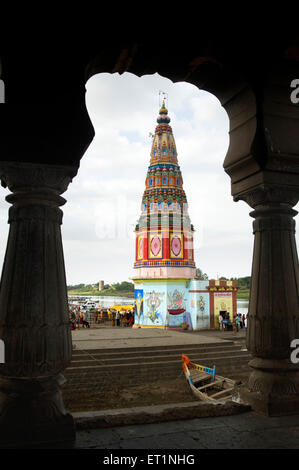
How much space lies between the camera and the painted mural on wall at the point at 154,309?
23.8 m

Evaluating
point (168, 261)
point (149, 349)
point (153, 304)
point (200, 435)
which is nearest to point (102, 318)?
point (153, 304)

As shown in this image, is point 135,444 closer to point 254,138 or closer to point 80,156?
point 80,156

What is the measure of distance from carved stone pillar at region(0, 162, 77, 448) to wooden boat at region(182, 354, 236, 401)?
25.9 feet

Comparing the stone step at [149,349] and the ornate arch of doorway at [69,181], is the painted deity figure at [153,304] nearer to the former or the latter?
the stone step at [149,349]

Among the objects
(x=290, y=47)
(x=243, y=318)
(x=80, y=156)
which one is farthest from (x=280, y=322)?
(x=243, y=318)

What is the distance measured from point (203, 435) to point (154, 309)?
21.7 m

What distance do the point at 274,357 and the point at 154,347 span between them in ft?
34.3

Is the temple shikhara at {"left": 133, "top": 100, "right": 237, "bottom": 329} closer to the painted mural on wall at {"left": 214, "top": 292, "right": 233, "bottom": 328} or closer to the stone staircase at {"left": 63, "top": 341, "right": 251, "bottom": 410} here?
the painted mural on wall at {"left": 214, "top": 292, "right": 233, "bottom": 328}

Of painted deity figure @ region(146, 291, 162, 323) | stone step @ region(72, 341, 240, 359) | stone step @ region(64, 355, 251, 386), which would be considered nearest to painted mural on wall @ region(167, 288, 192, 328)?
A: painted deity figure @ region(146, 291, 162, 323)

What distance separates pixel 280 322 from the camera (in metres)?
3.07

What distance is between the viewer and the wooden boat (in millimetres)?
9938

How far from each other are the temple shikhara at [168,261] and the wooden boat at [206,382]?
1227cm

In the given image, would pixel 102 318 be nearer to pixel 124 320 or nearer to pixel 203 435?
pixel 124 320
